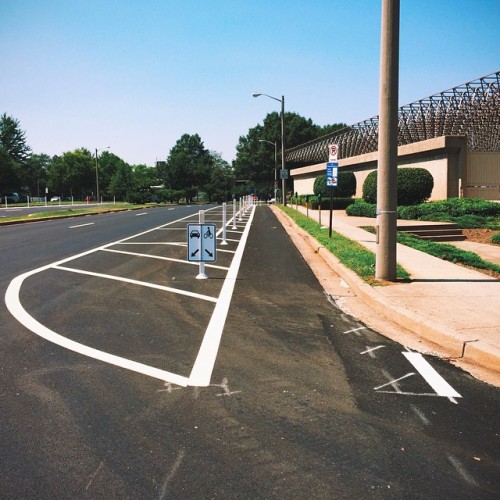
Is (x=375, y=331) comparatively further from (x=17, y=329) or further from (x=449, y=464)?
(x=17, y=329)

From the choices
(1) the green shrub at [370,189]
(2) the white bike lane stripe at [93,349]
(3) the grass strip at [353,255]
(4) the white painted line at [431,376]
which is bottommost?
(4) the white painted line at [431,376]

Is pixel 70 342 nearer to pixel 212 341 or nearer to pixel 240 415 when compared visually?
pixel 212 341

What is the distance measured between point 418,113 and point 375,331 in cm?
3207

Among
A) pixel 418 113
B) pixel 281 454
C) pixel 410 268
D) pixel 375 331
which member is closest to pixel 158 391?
pixel 281 454

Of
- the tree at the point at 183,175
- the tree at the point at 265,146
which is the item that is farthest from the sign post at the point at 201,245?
the tree at the point at 265,146

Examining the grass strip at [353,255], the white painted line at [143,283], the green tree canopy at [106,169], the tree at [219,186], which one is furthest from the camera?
the green tree canopy at [106,169]

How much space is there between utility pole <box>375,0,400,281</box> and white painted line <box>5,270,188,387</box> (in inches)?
192

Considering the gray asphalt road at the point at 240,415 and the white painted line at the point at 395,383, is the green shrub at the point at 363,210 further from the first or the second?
the white painted line at the point at 395,383

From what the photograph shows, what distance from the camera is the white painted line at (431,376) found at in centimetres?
407

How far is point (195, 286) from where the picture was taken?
8.35 m

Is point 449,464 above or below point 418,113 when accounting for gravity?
below

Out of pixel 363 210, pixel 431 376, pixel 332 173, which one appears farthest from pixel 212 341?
pixel 363 210

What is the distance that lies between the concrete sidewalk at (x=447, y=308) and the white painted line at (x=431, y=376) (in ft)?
1.09

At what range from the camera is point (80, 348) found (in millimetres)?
5070
